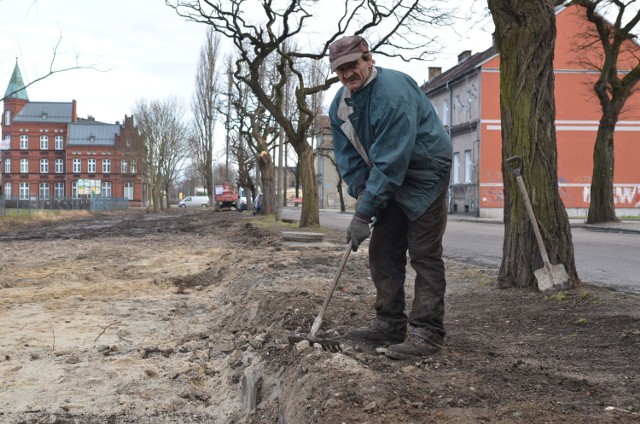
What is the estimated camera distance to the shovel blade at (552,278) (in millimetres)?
6312

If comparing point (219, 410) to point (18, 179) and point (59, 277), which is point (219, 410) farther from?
point (18, 179)

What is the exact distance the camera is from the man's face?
4.04 meters

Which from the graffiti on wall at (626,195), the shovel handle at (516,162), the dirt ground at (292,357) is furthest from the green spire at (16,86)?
the graffiti on wall at (626,195)

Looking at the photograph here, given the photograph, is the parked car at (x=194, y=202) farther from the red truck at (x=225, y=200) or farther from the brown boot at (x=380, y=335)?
the brown boot at (x=380, y=335)

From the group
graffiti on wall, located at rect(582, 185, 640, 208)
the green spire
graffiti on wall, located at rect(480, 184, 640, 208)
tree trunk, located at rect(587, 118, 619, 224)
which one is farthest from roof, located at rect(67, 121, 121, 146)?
tree trunk, located at rect(587, 118, 619, 224)

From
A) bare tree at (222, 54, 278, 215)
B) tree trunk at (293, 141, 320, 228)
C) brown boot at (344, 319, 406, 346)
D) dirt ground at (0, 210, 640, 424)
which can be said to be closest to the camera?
dirt ground at (0, 210, 640, 424)

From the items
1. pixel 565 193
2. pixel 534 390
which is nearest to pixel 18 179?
pixel 565 193

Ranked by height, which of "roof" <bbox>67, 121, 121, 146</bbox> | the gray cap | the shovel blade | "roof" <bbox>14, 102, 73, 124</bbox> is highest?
"roof" <bbox>14, 102, 73, 124</bbox>

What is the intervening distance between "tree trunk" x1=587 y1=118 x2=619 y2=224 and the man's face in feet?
67.9

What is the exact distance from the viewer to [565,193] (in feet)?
117

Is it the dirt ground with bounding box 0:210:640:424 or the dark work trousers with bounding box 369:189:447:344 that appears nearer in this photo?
the dirt ground with bounding box 0:210:640:424

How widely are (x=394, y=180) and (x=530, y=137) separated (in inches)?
131

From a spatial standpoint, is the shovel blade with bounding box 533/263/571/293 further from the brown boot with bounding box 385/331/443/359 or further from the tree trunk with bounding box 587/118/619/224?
the tree trunk with bounding box 587/118/619/224

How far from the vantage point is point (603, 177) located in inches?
907
